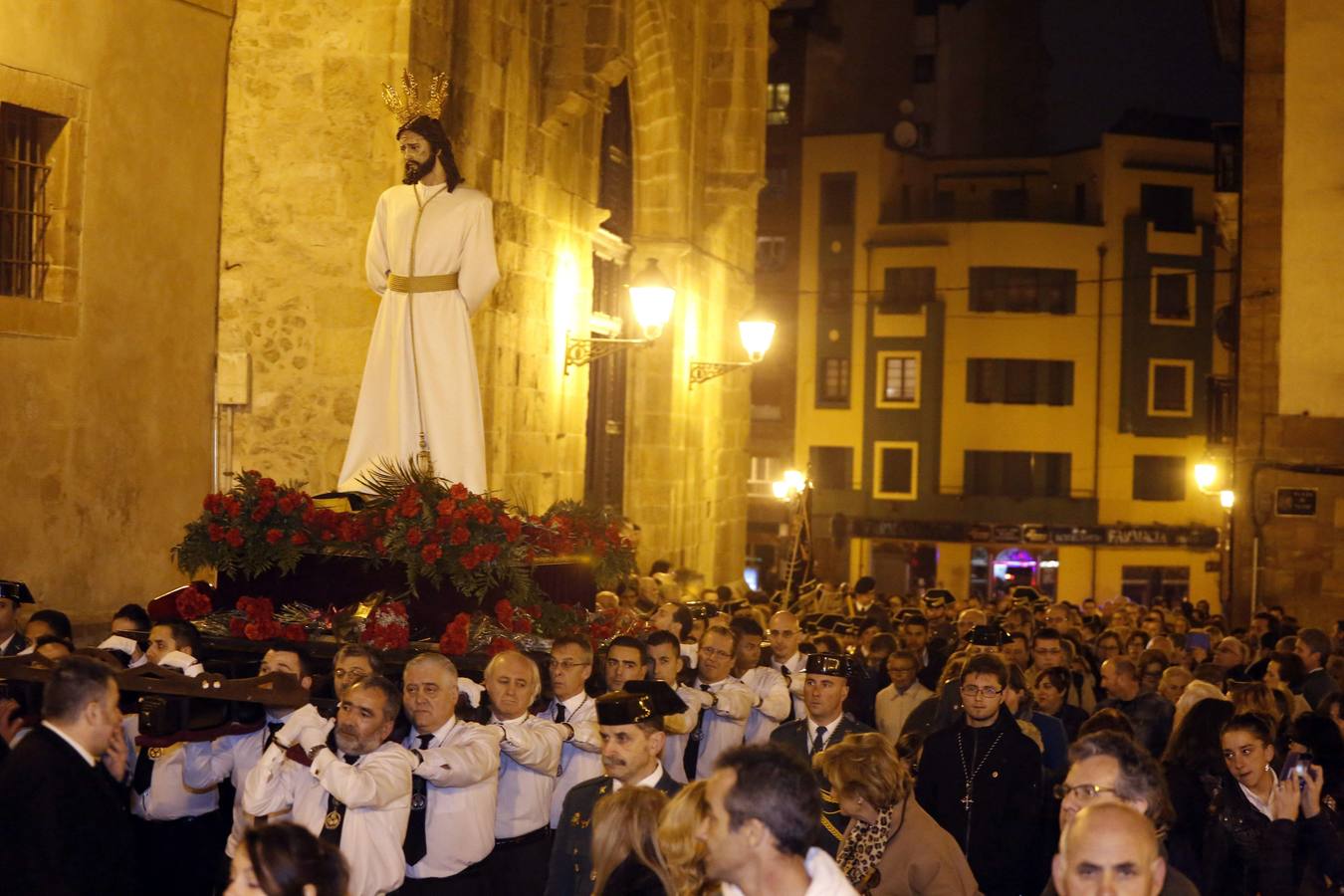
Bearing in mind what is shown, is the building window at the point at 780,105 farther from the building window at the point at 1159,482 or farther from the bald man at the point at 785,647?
the bald man at the point at 785,647

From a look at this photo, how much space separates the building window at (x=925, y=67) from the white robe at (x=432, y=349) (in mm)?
45046

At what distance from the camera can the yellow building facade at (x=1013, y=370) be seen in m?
44.7

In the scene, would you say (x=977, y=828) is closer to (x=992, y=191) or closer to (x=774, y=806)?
(x=774, y=806)

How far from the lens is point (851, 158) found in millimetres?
44906

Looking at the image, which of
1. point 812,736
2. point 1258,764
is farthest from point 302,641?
point 1258,764

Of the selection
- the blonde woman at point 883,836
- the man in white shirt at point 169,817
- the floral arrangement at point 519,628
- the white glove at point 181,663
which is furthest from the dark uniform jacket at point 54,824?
the floral arrangement at point 519,628

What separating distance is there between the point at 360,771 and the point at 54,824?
3.49 ft

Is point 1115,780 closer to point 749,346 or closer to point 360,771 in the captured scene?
point 360,771

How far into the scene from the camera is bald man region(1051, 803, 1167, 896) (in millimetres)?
3994

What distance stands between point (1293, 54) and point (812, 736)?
1819 cm

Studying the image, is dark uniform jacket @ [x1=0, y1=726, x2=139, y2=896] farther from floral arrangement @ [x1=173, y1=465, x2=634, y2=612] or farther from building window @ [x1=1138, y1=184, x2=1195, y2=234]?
building window @ [x1=1138, y1=184, x2=1195, y2=234]

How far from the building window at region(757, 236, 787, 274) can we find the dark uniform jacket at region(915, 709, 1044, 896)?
126 feet

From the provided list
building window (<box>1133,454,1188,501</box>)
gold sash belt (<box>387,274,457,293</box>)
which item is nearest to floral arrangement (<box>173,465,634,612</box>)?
gold sash belt (<box>387,274,457,293</box>)

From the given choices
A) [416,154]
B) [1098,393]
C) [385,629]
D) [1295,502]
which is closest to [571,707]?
[385,629]
